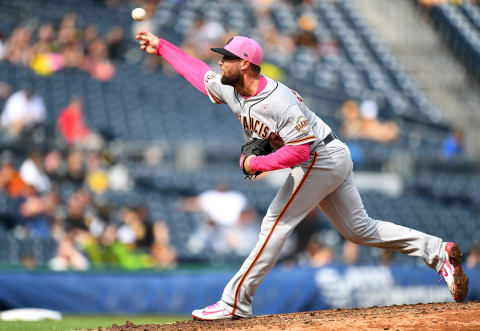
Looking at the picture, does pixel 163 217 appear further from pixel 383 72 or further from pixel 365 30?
pixel 365 30

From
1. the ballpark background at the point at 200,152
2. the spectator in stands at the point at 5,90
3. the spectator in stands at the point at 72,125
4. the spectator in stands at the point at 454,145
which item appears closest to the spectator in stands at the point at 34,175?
the ballpark background at the point at 200,152

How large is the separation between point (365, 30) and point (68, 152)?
927 centimetres

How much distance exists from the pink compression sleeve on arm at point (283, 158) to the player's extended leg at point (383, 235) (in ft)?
1.62

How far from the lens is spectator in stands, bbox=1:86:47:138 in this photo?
10750 mm

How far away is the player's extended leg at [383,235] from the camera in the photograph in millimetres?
4961

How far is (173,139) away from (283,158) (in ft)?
26.3

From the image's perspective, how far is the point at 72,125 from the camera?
11188mm

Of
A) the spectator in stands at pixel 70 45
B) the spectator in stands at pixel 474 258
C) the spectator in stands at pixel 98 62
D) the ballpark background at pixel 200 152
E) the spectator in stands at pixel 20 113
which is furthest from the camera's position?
the spectator in stands at pixel 98 62

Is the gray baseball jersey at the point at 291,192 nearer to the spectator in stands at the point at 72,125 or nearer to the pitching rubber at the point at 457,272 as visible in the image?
the pitching rubber at the point at 457,272

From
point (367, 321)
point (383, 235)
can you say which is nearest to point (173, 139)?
point (383, 235)

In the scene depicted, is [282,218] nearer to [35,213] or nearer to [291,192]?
[291,192]

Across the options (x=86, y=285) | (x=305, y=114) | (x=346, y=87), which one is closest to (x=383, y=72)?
(x=346, y=87)

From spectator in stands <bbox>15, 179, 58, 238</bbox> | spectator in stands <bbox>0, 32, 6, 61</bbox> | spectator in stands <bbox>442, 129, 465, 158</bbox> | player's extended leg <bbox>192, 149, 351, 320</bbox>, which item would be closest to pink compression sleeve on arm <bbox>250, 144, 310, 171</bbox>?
player's extended leg <bbox>192, 149, 351, 320</bbox>

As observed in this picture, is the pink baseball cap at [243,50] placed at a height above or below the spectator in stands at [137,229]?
above
